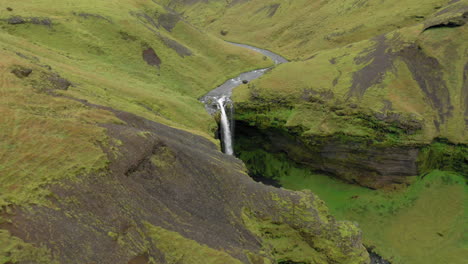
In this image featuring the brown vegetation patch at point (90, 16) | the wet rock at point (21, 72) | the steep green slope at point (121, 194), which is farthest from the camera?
the brown vegetation patch at point (90, 16)

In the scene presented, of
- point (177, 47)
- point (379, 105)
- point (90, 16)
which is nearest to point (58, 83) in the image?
point (90, 16)

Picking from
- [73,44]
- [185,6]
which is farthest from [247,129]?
[185,6]

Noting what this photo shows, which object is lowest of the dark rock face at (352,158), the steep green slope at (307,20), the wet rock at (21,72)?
the dark rock face at (352,158)

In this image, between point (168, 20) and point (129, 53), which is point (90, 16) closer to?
point (129, 53)

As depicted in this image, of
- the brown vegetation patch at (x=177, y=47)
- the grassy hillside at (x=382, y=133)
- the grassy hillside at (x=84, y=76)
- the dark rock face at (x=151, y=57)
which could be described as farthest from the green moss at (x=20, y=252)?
the brown vegetation patch at (x=177, y=47)

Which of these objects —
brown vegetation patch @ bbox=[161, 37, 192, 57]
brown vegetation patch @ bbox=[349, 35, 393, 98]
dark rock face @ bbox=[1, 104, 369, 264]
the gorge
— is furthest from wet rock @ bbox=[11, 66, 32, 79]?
brown vegetation patch @ bbox=[161, 37, 192, 57]

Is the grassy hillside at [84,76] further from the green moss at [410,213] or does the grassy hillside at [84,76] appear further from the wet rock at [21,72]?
the green moss at [410,213]

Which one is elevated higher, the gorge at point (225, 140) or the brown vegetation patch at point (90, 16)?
the brown vegetation patch at point (90, 16)

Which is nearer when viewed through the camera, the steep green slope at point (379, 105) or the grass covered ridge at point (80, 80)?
the grass covered ridge at point (80, 80)
